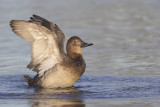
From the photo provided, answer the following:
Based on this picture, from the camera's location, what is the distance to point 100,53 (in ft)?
39.6

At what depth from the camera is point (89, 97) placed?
8.42 m

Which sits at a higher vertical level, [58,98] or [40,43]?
[40,43]

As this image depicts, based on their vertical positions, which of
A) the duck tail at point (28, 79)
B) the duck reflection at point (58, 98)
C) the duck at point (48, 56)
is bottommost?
the duck reflection at point (58, 98)

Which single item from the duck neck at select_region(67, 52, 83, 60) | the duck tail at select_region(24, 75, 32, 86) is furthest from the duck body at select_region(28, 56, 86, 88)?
the duck tail at select_region(24, 75, 32, 86)

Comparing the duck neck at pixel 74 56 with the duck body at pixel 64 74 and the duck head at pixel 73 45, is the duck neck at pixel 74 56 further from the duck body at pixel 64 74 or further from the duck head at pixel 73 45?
the duck body at pixel 64 74

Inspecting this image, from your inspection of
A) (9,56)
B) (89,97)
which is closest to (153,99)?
(89,97)

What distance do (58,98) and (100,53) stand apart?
151 inches

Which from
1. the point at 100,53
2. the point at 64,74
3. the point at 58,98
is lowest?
the point at 58,98

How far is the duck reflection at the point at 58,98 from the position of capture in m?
7.95

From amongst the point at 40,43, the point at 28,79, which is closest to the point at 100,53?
the point at 28,79

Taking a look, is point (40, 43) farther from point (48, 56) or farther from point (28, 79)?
point (28, 79)

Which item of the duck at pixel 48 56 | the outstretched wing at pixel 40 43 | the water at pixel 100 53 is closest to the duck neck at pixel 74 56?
the duck at pixel 48 56

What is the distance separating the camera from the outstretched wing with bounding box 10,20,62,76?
9109 mm

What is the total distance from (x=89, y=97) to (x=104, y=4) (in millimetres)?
10431
